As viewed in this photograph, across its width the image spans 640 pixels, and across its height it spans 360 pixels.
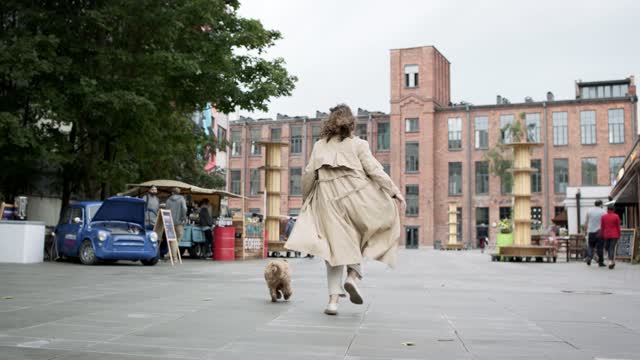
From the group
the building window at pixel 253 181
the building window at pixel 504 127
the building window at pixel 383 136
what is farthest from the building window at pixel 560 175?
the building window at pixel 253 181

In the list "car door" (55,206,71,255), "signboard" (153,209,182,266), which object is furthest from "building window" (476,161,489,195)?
"car door" (55,206,71,255)

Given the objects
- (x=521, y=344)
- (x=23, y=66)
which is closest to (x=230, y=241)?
(x=23, y=66)

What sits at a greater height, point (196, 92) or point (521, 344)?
point (196, 92)

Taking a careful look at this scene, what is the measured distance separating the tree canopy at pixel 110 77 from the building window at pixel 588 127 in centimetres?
5384

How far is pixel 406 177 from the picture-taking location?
73500 mm

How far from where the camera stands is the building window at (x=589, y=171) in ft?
223

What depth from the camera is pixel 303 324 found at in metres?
5.93

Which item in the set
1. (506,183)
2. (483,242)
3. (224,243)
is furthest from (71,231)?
(506,183)

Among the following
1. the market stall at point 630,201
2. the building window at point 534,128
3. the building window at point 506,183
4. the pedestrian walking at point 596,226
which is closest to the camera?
the pedestrian walking at point 596,226

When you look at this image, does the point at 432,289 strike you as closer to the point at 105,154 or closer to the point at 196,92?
the point at 196,92

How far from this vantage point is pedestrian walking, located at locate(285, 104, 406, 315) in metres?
6.82

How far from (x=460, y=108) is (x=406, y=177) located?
907 centimetres

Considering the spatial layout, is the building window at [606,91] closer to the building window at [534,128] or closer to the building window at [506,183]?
the building window at [534,128]

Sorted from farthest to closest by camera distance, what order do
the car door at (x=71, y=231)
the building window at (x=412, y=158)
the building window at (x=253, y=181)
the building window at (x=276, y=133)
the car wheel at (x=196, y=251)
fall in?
the building window at (x=276, y=133) < the building window at (x=253, y=181) < the building window at (x=412, y=158) < the car wheel at (x=196, y=251) < the car door at (x=71, y=231)
